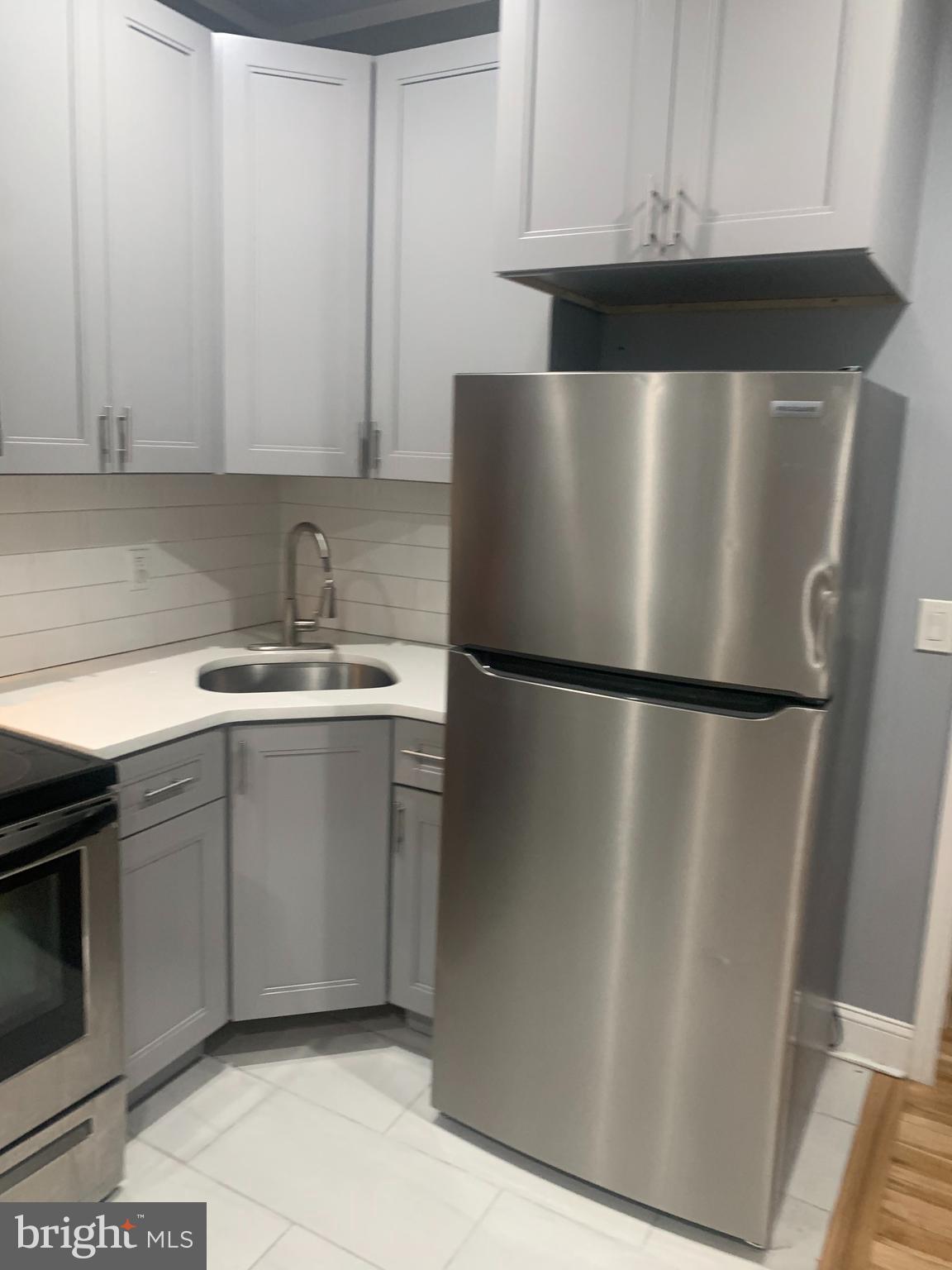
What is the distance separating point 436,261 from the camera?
7.72 feet

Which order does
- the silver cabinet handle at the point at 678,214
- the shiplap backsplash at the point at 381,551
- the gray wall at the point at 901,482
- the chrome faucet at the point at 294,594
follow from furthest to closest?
the shiplap backsplash at the point at 381,551
the chrome faucet at the point at 294,594
the gray wall at the point at 901,482
the silver cabinet handle at the point at 678,214

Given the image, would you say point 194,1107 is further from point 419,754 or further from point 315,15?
point 315,15

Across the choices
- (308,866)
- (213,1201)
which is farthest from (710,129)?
(213,1201)

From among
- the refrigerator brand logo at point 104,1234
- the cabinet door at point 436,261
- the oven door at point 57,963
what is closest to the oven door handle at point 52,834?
the oven door at point 57,963

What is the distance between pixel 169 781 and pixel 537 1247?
3.85ft

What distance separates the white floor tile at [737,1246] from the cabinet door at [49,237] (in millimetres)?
2000

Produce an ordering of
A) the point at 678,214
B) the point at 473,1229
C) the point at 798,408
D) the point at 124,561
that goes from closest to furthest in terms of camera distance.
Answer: the point at 798,408
the point at 678,214
the point at 473,1229
the point at 124,561

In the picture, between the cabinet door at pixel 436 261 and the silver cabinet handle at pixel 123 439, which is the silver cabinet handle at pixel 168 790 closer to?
the silver cabinet handle at pixel 123 439

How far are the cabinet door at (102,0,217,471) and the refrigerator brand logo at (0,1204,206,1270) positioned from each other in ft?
4.95

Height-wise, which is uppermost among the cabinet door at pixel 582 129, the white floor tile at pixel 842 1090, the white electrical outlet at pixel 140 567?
the cabinet door at pixel 582 129

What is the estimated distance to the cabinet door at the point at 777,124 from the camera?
1.57 metres

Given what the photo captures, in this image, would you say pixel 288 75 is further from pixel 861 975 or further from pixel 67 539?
pixel 861 975

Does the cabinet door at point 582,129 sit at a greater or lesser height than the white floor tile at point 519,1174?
greater

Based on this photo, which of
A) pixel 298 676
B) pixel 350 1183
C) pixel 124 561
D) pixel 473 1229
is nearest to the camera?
Answer: pixel 473 1229
